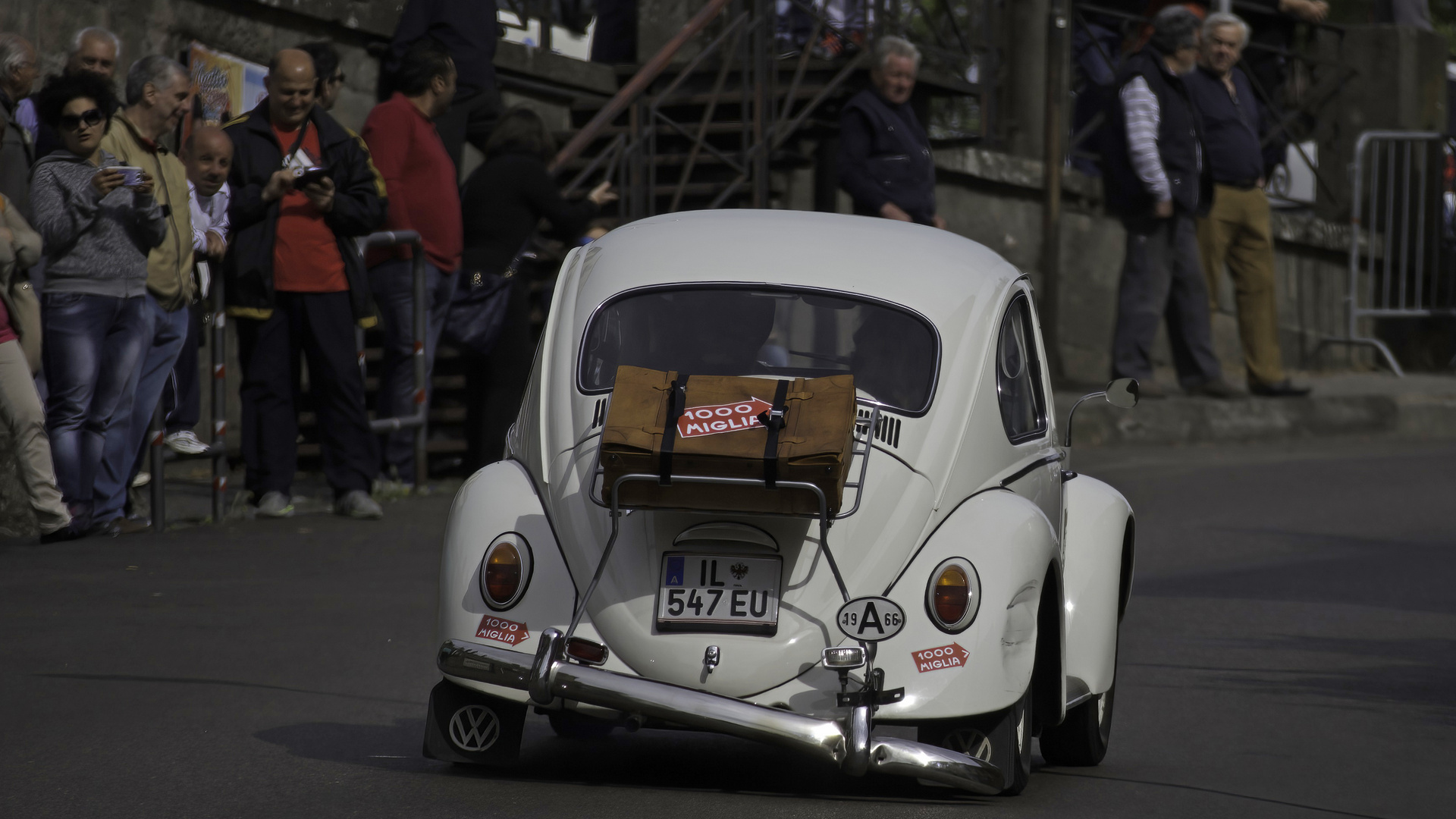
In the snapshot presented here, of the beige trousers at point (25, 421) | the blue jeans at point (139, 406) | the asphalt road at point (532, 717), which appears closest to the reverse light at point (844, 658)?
the asphalt road at point (532, 717)

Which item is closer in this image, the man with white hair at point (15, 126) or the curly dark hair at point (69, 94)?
A: the curly dark hair at point (69, 94)

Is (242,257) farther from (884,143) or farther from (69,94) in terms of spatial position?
(884,143)

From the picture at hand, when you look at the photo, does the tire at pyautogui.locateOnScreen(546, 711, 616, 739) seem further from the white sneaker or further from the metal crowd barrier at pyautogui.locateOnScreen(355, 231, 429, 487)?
the metal crowd barrier at pyautogui.locateOnScreen(355, 231, 429, 487)

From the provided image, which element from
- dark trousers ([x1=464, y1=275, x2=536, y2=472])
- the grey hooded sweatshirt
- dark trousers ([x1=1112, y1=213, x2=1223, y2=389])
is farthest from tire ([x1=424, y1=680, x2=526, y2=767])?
dark trousers ([x1=1112, y1=213, x2=1223, y2=389])

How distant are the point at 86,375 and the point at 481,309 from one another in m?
2.65

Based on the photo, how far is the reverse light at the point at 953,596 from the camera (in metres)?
5.34

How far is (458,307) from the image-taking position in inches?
468

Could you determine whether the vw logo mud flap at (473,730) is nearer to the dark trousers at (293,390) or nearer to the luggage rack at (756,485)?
the luggage rack at (756,485)

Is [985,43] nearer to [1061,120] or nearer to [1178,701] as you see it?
[1061,120]

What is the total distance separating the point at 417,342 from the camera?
39.1 feet

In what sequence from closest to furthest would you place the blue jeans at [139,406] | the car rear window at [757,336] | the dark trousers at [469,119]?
the car rear window at [757,336] < the blue jeans at [139,406] < the dark trousers at [469,119]

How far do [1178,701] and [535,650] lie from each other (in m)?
2.86

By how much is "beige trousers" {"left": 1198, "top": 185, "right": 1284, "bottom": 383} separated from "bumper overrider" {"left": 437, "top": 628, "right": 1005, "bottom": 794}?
11532 mm

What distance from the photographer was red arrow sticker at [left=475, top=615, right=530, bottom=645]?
5453mm
